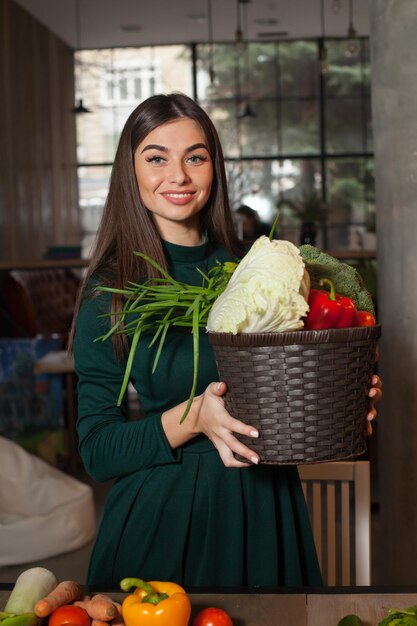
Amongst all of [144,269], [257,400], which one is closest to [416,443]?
[144,269]

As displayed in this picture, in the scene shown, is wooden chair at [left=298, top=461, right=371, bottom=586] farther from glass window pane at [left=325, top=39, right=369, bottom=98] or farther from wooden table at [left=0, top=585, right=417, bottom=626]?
glass window pane at [left=325, top=39, right=369, bottom=98]

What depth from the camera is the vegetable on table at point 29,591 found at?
4.45 feet

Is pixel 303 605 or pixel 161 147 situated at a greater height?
pixel 161 147

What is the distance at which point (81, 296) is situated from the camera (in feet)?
5.74

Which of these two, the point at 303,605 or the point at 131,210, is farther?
the point at 131,210

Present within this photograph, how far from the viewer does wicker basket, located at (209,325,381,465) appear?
126 centimetres

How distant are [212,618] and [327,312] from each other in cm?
50

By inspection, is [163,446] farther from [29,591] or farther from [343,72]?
[343,72]

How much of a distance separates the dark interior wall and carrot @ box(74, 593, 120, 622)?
967 cm

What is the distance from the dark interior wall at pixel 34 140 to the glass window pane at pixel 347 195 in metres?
3.84

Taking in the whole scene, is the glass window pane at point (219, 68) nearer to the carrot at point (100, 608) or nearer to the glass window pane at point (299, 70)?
the glass window pane at point (299, 70)

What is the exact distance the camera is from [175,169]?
168 centimetres

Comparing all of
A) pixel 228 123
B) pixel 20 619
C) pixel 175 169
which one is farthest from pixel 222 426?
pixel 228 123

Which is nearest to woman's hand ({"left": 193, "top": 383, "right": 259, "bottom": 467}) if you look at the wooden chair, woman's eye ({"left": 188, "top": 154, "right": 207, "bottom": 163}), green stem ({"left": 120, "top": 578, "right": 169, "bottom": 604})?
green stem ({"left": 120, "top": 578, "right": 169, "bottom": 604})
